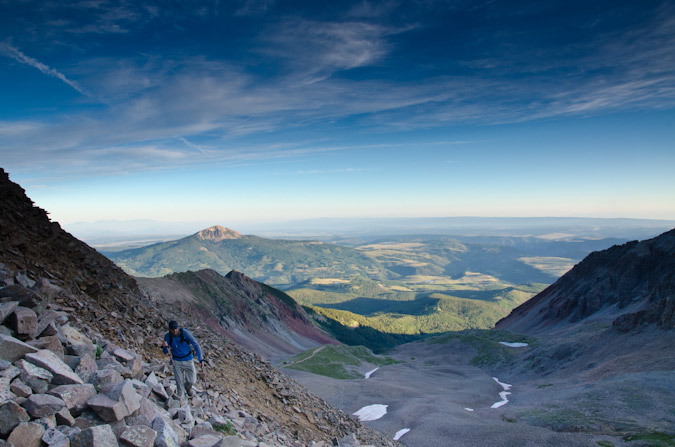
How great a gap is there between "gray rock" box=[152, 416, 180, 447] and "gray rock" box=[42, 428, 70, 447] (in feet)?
8.55

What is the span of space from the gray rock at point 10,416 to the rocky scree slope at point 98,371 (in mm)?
28

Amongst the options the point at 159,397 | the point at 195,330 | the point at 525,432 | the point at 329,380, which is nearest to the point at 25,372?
the point at 159,397

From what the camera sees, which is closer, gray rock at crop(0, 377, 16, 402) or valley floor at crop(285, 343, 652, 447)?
gray rock at crop(0, 377, 16, 402)

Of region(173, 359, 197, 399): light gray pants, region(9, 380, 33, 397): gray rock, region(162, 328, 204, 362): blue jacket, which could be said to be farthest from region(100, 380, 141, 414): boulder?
region(173, 359, 197, 399): light gray pants

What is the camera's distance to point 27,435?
10.3m

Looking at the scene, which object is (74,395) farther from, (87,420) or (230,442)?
(230,442)

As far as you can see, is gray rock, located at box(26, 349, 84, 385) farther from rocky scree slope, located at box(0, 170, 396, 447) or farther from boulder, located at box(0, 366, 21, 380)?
boulder, located at box(0, 366, 21, 380)

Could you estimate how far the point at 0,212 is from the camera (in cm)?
2703

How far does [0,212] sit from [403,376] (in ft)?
326

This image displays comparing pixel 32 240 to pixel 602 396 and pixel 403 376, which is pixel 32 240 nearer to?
pixel 602 396

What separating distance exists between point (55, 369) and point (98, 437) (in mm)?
3343

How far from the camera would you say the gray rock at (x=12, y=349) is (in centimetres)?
1243

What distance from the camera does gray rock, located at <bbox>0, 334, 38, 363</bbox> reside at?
12.4 m

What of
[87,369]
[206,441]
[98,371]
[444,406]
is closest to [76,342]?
[87,369]
